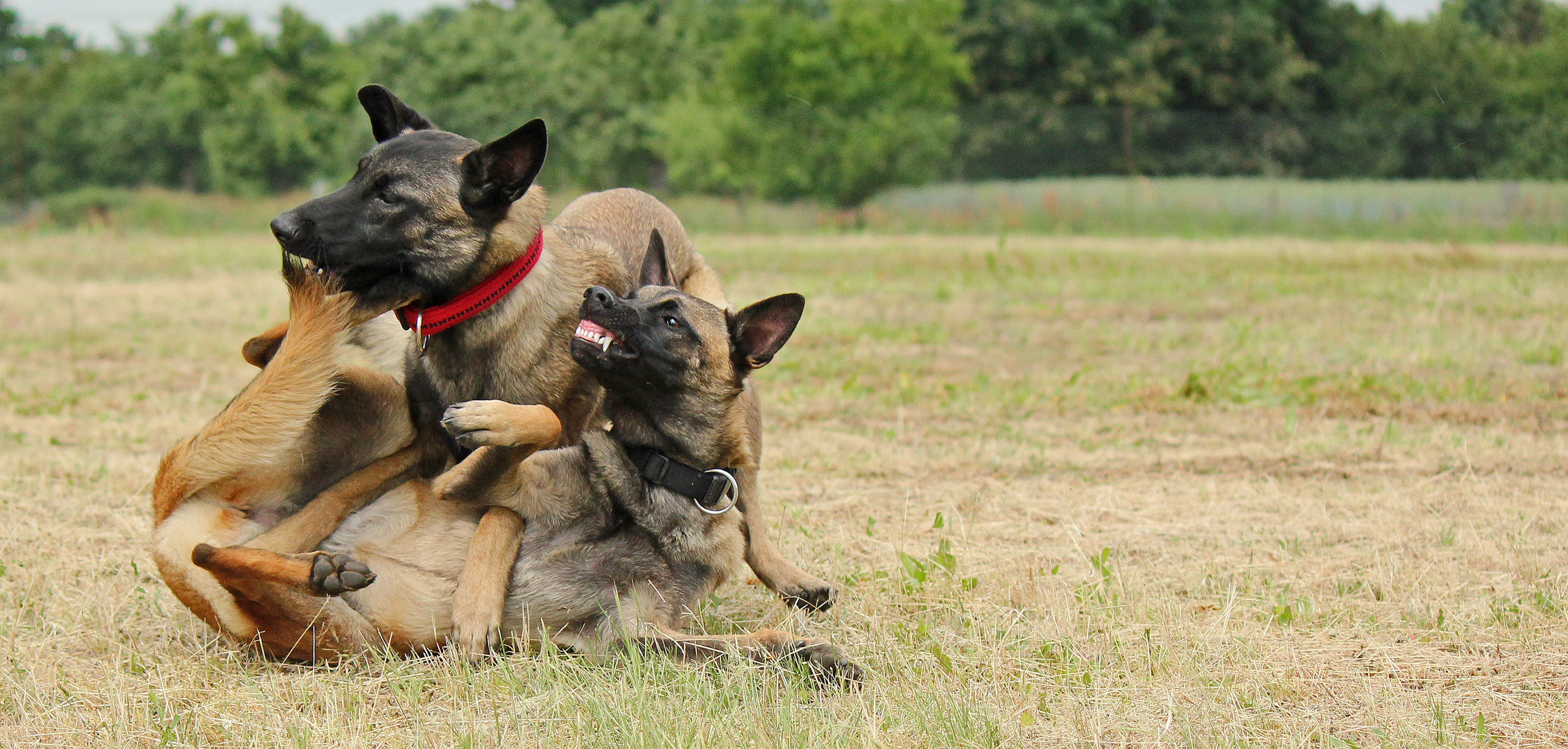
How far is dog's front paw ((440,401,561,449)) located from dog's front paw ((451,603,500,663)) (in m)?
0.50

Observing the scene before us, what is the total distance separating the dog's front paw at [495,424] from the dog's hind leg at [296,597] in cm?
48

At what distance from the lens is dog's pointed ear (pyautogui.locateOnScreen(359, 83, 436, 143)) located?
4.45 m

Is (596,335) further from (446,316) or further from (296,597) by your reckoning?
(296,597)

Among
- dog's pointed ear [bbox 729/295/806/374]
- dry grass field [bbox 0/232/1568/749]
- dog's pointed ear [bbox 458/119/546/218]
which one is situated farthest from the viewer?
dog's pointed ear [bbox 729/295/806/374]

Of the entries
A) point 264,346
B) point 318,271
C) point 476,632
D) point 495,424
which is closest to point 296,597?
point 476,632

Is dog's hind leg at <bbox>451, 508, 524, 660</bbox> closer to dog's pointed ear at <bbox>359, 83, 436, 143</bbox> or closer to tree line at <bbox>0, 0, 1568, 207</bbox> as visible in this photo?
dog's pointed ear at <bbox>359, 83, 436, 143</bbox>

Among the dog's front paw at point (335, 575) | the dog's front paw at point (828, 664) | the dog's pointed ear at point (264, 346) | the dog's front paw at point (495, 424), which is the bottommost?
the dog's front paw at point (828, 664)

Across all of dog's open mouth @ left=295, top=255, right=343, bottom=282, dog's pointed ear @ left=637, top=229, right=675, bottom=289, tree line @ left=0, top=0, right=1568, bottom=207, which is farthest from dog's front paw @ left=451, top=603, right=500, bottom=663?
tree line @ left=0, top=0, right=1568, bottom=207

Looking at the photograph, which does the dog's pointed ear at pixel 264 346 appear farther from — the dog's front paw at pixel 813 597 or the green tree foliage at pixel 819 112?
the green tree foliage at pixel 819 112

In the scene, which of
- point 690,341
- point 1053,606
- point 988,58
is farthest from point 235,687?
point 988,58

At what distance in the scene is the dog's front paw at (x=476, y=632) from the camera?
3414 mm

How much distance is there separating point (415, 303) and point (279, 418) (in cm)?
62

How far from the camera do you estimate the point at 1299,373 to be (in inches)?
316

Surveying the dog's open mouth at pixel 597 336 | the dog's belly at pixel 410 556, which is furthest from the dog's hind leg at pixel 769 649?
the dog's open mouth at pixel 597 336
